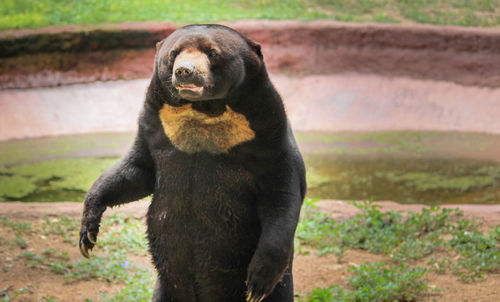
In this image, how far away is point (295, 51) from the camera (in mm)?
11633

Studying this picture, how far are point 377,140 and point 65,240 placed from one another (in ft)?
19.2

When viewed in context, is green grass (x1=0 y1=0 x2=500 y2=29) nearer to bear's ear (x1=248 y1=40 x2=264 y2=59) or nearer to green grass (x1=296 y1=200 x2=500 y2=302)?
green grass (x1=296 y1=200 x2=500 y2=302)

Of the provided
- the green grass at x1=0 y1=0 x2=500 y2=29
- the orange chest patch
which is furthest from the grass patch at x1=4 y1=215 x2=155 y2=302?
the green grass at x1=0 y1=0 x2=500 y2=29

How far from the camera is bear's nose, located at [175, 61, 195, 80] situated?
211 centimetres

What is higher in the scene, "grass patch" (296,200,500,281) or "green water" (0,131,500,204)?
"grass patch" (296,200,500,281)

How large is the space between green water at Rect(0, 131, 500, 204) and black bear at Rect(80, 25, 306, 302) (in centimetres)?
390

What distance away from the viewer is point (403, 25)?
449 inches

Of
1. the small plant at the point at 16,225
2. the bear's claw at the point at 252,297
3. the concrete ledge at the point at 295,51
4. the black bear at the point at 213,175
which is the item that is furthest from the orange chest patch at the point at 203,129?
the concrete ledge at the point at 295,51

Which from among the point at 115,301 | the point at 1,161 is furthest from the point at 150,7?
the point at 115,301

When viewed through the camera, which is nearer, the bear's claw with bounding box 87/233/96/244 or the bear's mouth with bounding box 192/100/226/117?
the bear's mouth with bounding box 192/100/226/117

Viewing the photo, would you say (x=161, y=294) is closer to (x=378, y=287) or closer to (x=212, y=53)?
(x=212, y=53)

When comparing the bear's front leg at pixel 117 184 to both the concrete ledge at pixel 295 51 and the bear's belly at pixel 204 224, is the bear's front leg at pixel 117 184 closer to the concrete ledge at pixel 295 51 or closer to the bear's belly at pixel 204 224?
the bear's belly at pixel 204 224

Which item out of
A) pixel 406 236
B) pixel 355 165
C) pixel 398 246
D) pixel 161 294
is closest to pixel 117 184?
pixel 161 294

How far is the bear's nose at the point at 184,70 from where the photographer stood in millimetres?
2105
